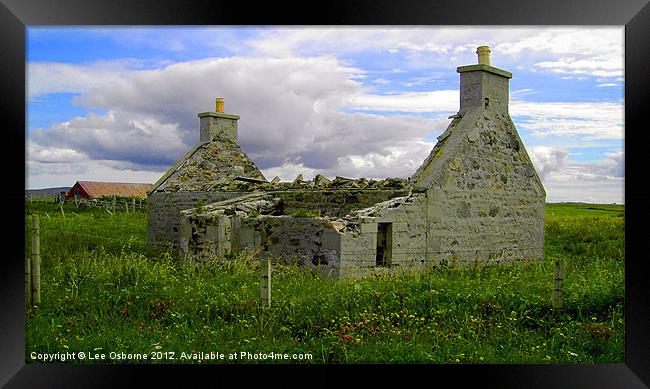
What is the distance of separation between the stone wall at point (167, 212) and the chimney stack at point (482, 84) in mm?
6961

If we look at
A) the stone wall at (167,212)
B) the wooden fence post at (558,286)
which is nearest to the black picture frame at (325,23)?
the wooden fence post at (558,286)

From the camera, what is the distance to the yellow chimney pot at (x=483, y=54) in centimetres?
1302

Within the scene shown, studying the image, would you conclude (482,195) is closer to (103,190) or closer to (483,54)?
Result: (483,54)

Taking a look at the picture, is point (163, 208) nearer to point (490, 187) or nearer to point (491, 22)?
point (490, 187)

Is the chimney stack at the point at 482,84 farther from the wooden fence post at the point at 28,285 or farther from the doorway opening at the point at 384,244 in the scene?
the wooden fence post at the point at 28,285

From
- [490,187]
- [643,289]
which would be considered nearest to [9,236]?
[643,289]

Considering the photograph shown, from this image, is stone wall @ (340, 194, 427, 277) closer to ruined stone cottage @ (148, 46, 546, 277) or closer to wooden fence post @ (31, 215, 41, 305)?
ruined stone cottage @ (148, 46, 546, 277)

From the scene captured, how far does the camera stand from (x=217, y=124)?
18328 mm

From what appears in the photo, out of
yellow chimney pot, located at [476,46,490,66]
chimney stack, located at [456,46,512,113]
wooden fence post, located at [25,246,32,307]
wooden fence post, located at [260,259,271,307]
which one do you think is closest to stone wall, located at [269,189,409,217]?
chimney stack, located at [456,46,512,113]

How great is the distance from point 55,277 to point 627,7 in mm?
8591

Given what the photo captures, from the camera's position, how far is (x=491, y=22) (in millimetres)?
6477

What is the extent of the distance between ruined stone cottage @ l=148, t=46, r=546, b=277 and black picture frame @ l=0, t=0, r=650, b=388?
3911 mm

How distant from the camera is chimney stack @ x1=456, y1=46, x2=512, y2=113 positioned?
12992mm

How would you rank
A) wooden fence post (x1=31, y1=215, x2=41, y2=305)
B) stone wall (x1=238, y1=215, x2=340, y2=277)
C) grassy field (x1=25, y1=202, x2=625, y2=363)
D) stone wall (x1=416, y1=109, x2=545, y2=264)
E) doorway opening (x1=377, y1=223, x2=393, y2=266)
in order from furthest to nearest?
1. stone wall (x1=416, y1=109, x2=545, y2=264)
2. doorway opening (x1=377, y1=223, x2=393, y2=266)
3. stone wall (x1=238, y1=215, x2=340, y2=277)
4. wooden fence post (x1=31, y1=215, x2=41, y2=305)
5. grassy field (x1=25, y1=202, x2=625, y2=363)
